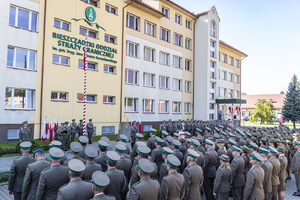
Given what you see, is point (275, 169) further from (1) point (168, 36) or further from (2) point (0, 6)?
(1) point (168, 36)

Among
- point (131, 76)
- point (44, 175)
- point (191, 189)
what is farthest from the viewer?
point (131, 76)

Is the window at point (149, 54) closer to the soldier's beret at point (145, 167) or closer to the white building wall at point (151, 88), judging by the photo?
the white building wall at point (151, 88)

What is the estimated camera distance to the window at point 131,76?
23673mm

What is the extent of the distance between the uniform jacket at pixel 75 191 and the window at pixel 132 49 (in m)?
21.0

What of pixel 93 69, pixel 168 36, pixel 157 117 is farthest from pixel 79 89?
pixel 168 36

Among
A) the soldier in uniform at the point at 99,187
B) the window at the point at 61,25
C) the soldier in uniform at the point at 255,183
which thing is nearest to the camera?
the soldier in uniform at the point at 99,187

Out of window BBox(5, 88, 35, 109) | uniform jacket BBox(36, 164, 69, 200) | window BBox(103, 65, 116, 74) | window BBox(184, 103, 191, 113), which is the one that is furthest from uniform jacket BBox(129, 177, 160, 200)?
window BBox(184, 103, 191, 113)

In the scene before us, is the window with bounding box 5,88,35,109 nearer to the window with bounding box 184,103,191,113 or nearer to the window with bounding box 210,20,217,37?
the window with bounding box 184,103,191,113

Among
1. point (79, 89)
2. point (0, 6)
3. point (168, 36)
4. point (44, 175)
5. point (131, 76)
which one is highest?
point (168, 36)

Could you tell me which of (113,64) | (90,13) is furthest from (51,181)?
(90,13)

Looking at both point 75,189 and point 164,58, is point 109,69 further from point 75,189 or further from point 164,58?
point 75,189

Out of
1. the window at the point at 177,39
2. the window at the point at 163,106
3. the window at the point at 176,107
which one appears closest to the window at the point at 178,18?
the window at the point at 177,39

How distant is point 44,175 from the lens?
4172 millimetres

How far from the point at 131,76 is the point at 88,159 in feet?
64.6
